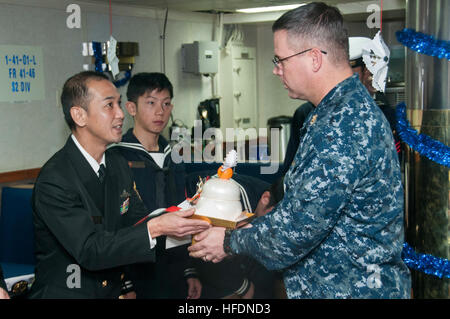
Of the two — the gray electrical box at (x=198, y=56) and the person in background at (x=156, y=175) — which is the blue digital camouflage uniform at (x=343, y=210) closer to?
the person in background at (x=156, y=175)

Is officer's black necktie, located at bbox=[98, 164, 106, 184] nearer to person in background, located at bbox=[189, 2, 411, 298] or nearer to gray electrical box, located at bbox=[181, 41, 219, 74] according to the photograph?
person in background, located at bbox=[189, 2, 411, 298]

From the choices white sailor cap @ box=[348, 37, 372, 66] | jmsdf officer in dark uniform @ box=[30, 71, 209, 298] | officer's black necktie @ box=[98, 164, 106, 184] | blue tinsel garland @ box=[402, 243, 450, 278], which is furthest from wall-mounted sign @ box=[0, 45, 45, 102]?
blue tinsel garland @ box=[402, 243, 450, 278]

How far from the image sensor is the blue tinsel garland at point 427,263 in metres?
2.06

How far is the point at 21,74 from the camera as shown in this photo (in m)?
4.18

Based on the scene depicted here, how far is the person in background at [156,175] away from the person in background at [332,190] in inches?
26.2

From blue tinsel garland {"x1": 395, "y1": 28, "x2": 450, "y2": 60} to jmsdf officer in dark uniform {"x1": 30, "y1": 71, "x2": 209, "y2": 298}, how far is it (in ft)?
3.79

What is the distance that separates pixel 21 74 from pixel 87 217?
2954mm

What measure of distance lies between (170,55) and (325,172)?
4.82 m

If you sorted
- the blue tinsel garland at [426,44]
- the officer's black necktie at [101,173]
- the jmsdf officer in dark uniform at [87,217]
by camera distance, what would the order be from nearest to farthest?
the jmsdf officer in dark uniform at [87,217], the officer's black necktie at [101,173], the blue tinsel garland at [426,44]

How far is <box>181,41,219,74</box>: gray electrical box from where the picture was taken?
19.4 ft

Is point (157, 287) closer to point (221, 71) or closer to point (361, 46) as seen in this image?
point (361, 46)

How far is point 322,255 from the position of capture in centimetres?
139

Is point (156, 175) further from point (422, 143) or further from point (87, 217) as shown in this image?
point (422, 143)

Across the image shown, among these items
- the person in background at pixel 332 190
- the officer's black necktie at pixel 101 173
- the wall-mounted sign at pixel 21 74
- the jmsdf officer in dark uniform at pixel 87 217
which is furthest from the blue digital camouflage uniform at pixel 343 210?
the wall-mounted sign at pixel 21 74
